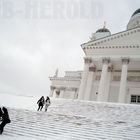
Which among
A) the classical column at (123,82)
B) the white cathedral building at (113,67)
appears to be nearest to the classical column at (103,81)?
the white cathedral building at (113,67)

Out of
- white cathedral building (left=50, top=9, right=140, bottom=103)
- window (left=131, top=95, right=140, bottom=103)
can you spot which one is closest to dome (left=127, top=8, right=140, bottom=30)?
white cathedral building (left=50, top=9, right=140, bottom=103)

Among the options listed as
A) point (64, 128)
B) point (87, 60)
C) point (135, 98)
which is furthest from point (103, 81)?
point (64, 128)

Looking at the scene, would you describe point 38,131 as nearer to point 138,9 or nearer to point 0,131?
point 0,131

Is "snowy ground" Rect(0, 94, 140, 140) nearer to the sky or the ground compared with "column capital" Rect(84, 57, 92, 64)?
nearer to the ground

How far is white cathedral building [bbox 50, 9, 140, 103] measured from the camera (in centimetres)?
2939

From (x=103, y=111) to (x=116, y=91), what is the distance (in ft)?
47.9

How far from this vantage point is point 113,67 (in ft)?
109

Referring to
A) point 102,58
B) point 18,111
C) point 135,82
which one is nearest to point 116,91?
point 135,82

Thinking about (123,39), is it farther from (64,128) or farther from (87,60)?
(64,128)

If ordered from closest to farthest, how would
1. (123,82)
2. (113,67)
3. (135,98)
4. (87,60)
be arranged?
(123,82), (87,60), (135,98), (113,67)

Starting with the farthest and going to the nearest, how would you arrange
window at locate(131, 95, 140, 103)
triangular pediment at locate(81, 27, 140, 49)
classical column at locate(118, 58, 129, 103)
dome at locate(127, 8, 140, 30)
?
dome at locate(127, 8, 140, 30)
window at locate(131, 95, 140, 103)
triangular pediment at locate(81, 27, 140, 49)
classical column at locate(118, 58, 129, 103)

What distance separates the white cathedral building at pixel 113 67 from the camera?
2939 centimetres

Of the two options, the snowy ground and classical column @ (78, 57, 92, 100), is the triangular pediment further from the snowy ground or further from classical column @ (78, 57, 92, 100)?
the snowy ground

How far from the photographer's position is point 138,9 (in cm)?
4572
